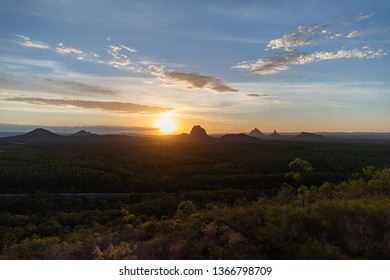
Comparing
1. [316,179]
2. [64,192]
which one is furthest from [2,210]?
[316,179]

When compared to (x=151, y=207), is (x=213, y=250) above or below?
above

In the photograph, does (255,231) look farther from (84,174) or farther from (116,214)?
(84,174)

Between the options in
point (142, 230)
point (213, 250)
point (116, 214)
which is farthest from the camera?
point (116, 214)

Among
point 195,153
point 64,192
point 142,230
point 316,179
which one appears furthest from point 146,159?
point 142,230

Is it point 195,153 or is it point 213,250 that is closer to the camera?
point 213,250
